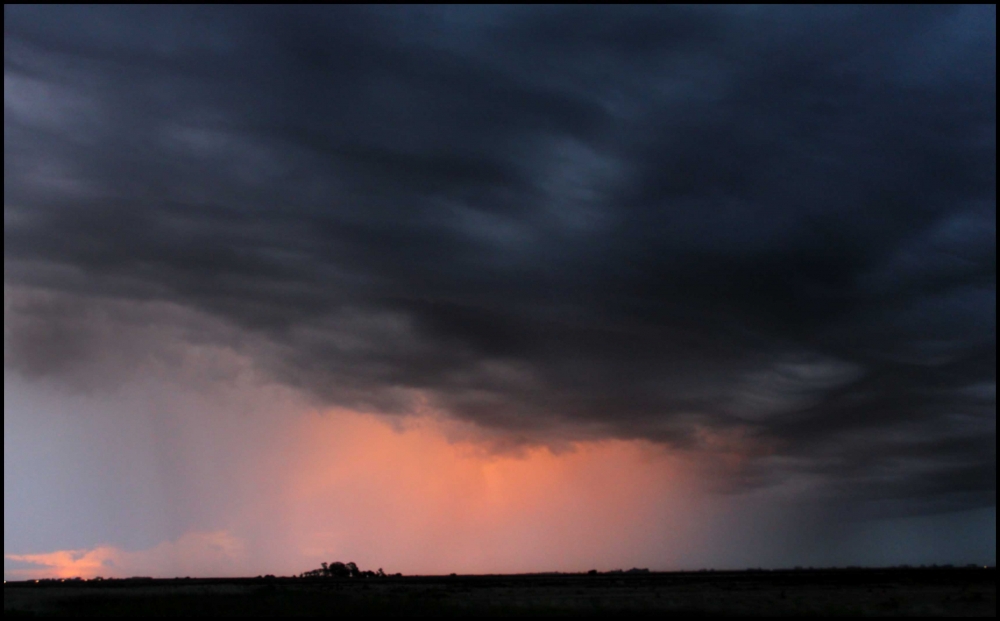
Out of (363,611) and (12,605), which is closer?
(363,611)

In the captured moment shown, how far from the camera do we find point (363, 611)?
273 ft

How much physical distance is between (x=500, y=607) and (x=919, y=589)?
213 ft

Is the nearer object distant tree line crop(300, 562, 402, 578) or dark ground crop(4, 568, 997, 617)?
dark ground crop(4, 568, 997, 617)

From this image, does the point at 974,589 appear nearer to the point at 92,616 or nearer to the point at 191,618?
the point at 191,618

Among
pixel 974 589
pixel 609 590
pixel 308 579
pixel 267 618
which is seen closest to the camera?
pixel 267 618

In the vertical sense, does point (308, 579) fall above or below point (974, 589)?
below

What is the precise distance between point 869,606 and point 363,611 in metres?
54.9

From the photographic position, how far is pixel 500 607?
8856cm

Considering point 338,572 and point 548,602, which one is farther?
point 338,572

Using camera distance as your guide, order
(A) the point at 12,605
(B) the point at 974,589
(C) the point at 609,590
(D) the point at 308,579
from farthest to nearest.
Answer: (D) the point at 308,579
(C) the point at 609,590
(B) the point at 974,589
(A) the point at 12,605

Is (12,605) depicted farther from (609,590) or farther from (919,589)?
(919,589)

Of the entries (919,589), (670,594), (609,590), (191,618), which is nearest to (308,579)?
(609,590)

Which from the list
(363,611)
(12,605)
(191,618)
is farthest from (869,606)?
(12,605)

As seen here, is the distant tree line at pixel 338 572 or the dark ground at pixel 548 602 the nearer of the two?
the dark ground at pixel 548 602
